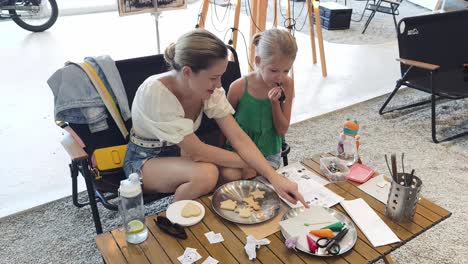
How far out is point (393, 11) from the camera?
5148 mm

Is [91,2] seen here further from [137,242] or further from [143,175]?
[137,242]

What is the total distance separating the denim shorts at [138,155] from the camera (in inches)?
62.3

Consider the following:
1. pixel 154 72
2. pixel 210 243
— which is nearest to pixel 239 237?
pixel 210 243

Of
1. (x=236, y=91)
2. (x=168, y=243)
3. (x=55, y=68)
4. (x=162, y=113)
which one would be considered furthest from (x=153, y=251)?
(x=55, y=68)

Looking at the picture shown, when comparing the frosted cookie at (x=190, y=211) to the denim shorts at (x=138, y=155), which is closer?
the frosted cookie at (x=190, y=211)

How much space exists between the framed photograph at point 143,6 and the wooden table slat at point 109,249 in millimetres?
1453

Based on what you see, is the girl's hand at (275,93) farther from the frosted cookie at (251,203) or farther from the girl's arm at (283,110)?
the frosted cookie at (251,203)

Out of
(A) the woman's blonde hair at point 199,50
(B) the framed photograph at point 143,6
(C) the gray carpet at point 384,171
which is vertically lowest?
(C) the gray carpet at point 384,171

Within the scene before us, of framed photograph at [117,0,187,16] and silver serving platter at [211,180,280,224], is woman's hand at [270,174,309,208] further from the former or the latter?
framed photograph at [117,0,187,16]

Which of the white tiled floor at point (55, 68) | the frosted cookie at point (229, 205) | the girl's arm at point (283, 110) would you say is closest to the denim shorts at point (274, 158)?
the girl's arm at point (283, 110)

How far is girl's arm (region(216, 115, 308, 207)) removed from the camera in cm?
136

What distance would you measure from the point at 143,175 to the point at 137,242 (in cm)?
43

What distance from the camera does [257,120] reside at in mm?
1771

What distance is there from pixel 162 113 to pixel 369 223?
81 centimetres
